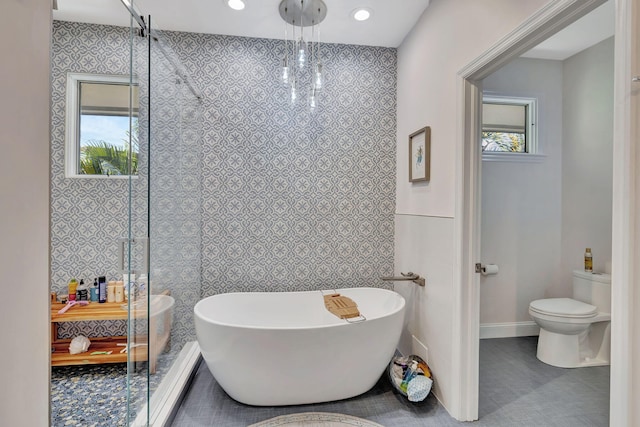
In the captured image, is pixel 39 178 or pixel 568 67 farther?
pixel 568 67

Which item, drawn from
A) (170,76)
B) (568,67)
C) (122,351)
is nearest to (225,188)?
(170,76)

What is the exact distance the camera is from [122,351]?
2266mm

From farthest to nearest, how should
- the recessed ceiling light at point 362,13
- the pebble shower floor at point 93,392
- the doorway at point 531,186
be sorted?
the doorway at point 531,186, the recessed ceiling light at point 362,13, the pebble shower floor at point 93,392

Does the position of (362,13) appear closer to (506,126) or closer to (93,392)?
(506,126)

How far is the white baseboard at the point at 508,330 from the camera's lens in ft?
9.51

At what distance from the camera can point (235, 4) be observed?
2.18 m

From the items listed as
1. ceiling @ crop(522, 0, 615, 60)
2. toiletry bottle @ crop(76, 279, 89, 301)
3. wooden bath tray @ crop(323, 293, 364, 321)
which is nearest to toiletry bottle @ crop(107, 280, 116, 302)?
toiletry bottle @ crop(76, 279, 89, 301)

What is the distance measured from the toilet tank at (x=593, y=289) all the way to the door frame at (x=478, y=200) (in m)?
1.47

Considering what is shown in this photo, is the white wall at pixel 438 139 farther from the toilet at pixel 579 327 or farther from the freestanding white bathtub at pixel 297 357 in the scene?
the toilet at pixel 579 327

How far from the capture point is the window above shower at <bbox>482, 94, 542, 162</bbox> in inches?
116

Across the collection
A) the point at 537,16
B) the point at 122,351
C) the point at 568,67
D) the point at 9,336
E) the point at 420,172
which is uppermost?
the point at 568,67

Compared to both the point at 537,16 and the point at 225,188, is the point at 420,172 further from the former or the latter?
the point at 225,188

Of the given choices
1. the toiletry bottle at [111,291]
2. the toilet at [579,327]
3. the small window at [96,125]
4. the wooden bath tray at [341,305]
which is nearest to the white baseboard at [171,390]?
the toiletry bottle at [111,291]

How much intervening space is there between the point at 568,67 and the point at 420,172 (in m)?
2.01
